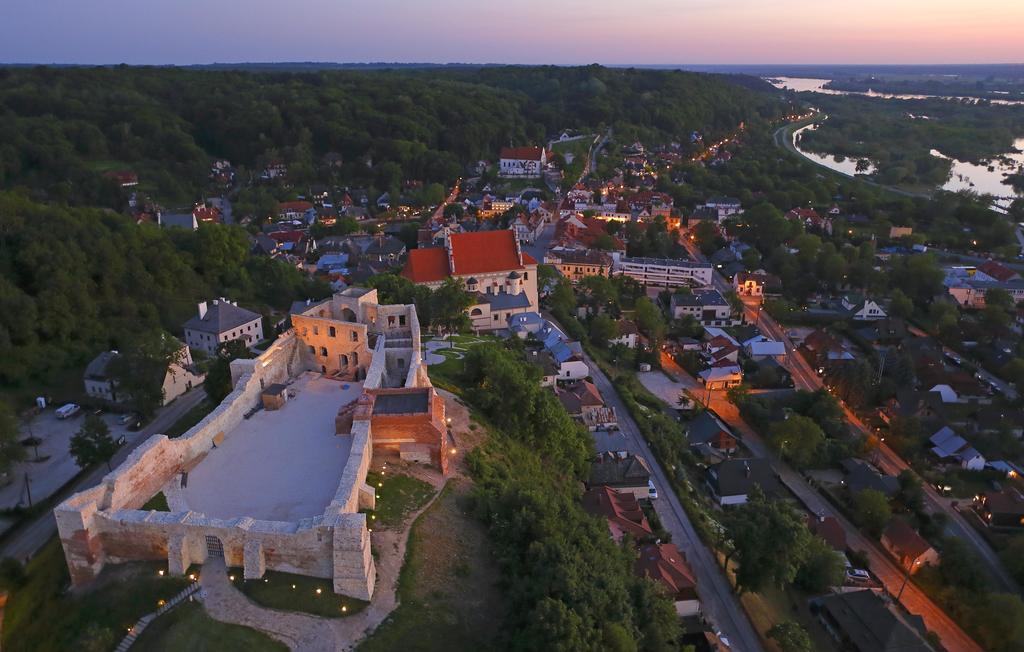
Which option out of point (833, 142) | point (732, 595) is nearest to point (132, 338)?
point (732, 595)

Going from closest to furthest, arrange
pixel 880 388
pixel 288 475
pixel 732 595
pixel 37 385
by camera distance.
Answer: pixel 288 475, pixel 732 595, pixel 37 385, pixel 880 388

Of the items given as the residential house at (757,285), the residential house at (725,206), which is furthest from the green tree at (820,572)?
the residential house at (725,206)

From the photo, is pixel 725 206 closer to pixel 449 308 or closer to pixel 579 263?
pixel 579 263

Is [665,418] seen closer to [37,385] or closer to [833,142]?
[37,385]

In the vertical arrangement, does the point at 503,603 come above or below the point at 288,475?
below

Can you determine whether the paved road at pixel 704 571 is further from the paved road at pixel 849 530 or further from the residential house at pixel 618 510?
the paved road at pixel 849 530

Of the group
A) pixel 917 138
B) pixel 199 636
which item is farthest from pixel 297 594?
pixel 917 138

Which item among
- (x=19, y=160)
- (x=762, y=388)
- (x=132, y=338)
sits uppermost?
(x=19, y=160)
